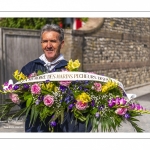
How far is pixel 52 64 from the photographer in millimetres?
2885

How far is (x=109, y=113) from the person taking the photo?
2.58m

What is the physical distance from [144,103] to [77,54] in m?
2.72

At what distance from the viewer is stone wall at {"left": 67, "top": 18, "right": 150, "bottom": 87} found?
927cm

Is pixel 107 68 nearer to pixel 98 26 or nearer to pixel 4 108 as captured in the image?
pixel 98 26

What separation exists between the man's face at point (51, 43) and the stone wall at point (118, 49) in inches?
219

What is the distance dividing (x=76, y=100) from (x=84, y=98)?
0.31 feet

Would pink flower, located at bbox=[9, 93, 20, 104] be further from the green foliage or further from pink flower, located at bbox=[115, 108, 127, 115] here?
the green foliage

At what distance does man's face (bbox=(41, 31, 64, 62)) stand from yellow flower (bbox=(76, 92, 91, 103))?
539 mm

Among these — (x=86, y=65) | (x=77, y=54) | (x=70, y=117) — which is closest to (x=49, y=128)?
(x=70, y=117)

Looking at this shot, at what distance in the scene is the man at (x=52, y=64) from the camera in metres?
2.56

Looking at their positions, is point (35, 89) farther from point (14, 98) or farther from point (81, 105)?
point (81, 105)

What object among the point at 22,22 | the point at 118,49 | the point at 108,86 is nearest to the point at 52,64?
the point at 108,86

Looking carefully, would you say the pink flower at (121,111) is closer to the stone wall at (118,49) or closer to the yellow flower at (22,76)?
the yellow flower at (22,76)

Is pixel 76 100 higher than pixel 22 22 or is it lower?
lower
